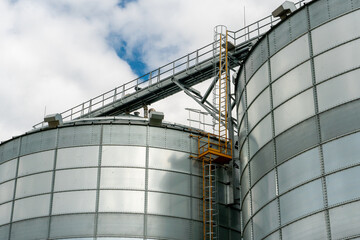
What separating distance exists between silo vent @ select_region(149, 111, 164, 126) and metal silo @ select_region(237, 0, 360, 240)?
283 inches

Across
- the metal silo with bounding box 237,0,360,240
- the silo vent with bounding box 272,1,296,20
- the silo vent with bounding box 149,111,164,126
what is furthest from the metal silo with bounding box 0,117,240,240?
the silo vent with bounding box 272,1,296,20

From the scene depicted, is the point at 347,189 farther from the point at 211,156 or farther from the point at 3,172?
the point at 3,172

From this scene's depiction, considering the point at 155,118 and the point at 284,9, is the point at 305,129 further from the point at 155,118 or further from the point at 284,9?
the point at 155,118

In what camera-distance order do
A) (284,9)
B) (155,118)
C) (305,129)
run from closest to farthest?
(305,129), (284,9), (155,118)

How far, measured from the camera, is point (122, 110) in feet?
138

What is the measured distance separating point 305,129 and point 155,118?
39.8ft

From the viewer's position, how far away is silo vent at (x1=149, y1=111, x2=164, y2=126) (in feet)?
108

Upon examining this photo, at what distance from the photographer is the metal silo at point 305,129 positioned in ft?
67.4

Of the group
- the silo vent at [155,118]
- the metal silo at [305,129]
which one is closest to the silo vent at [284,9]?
the metal silo at [305,129]

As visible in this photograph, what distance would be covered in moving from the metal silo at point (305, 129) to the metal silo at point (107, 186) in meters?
5.96

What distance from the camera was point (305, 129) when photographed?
22.5m

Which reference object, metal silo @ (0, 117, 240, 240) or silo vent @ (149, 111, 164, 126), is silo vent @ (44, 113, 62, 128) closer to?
metal silo @ (0, 117, 240, 240)

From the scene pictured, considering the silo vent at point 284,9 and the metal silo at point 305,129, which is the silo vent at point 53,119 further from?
the silo vent at point 284,9

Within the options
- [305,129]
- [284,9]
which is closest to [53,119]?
[284,9]
